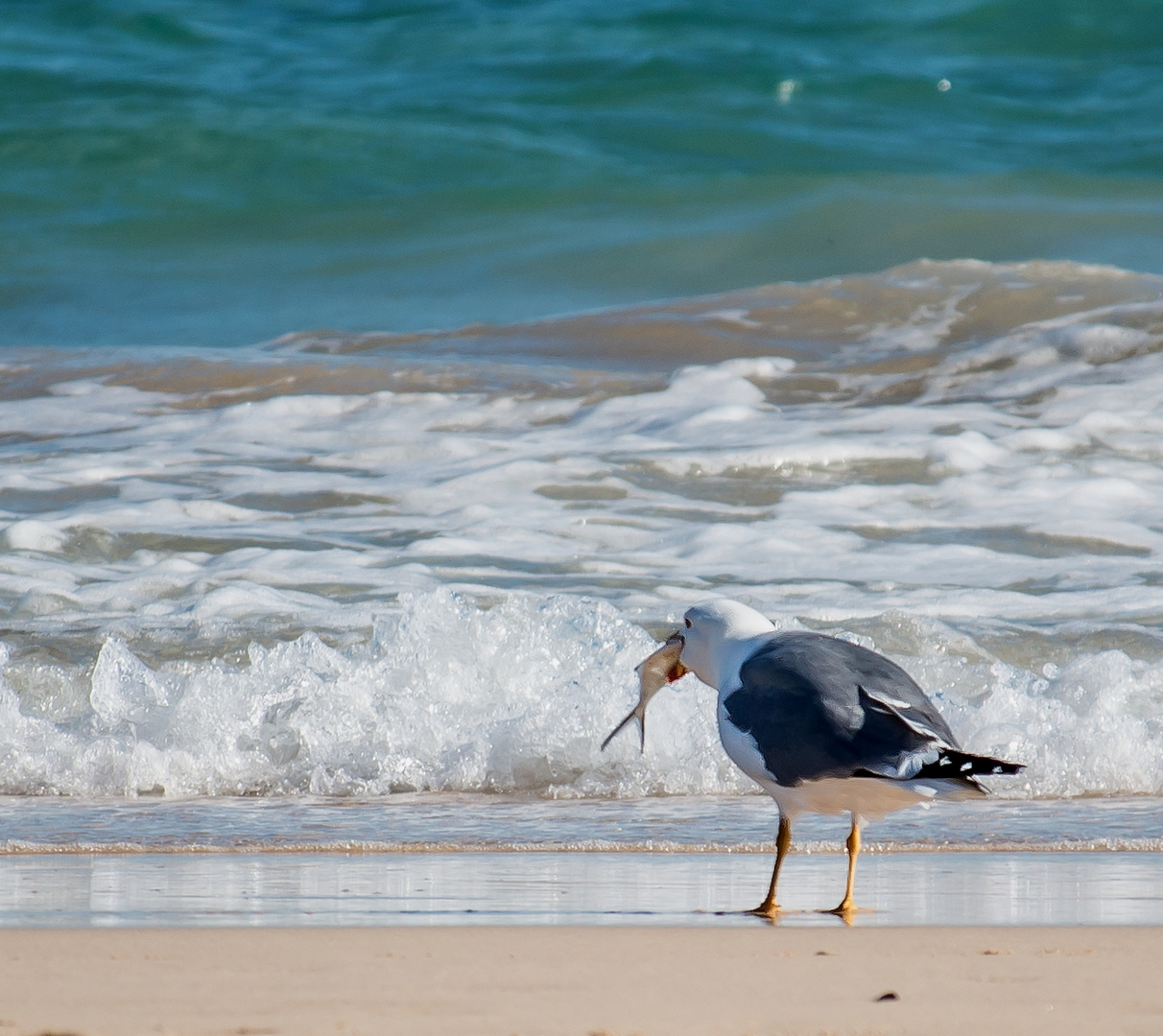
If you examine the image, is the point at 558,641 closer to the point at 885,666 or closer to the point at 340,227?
the point at 885,666

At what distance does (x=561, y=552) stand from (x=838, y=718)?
3.40m

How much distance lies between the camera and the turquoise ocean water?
13047 mm

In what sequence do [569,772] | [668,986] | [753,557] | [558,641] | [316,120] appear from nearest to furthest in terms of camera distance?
[668,986], [569,772], [558,641], [753,557], [316,120]

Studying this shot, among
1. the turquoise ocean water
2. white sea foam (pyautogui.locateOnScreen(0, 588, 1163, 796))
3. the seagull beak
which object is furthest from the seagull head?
the turquoise ocean water

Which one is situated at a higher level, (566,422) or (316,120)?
(316,120)

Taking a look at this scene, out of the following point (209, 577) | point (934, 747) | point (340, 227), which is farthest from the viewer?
point (340, 227)

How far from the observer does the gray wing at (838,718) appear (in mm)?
2797

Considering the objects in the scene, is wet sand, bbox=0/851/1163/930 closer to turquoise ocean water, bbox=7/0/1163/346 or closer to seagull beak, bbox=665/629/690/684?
seagull beak, bbox=665/629/690/684

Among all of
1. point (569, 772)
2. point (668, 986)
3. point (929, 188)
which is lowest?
point (569, 772)

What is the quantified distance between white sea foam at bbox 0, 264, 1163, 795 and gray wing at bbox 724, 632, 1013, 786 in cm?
131

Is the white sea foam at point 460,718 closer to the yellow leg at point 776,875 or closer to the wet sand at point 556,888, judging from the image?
the wet sand at point 556,888

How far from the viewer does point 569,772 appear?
434 centimetres

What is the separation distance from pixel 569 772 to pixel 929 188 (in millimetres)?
11382

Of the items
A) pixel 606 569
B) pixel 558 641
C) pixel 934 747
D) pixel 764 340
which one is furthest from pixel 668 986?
pixel 764 340
